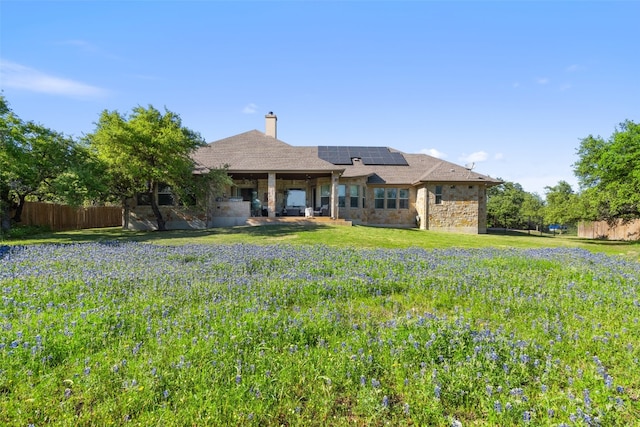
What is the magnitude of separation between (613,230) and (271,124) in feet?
108

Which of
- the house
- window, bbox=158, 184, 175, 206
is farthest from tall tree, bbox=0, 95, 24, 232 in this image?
window, bbox=158, 184, 175, 206

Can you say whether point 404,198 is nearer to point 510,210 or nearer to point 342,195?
point 342,195

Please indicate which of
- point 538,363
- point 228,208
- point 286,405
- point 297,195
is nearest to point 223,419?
point 286,405

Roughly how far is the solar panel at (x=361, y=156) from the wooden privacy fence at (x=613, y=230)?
18.5m

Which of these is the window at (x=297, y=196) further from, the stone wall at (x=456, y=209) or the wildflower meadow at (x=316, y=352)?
the wildflower meadow at (x=316, y=352)

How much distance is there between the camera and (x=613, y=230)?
1256 inches

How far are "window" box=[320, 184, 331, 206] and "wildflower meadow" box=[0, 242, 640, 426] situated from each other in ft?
63.6

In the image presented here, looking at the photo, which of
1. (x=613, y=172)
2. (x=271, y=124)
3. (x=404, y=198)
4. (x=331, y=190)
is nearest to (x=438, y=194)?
(x=404, y=198)

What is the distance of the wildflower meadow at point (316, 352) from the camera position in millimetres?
2777

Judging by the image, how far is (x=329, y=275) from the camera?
7.50 meters

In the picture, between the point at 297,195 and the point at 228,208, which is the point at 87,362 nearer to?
the point at 228,208

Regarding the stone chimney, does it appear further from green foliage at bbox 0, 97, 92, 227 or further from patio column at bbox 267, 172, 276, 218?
green foliage at bbox 0, 97, 92, 227

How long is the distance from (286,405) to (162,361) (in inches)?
55.4

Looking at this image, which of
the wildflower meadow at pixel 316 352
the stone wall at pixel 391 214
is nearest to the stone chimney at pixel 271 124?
the stone wall at pixel 391 214
